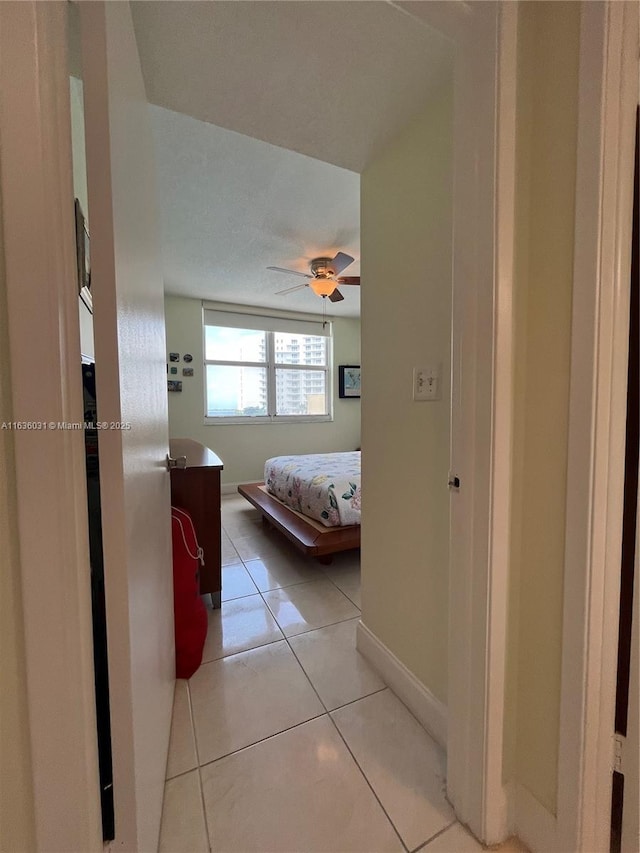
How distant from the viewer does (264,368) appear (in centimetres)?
473

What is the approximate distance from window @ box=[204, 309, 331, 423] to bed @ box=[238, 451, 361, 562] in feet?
5.76

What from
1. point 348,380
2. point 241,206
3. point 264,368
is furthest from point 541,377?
point 348,380

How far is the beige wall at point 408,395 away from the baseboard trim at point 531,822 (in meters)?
0.28

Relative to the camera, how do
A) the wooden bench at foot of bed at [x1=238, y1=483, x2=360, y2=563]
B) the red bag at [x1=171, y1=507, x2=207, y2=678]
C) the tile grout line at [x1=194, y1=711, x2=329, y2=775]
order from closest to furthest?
the tile grout line at [x1=194, y1=711, x2=329, y2=775]
the red bag at [x1=171, y1=507, x2=207, y2=678]
the wooden bench at foot of bed at [x1=238, y1=483, x2=360, y2=563]

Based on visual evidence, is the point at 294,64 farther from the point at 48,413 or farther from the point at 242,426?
the point at 242,426

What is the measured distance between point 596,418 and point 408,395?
0.59 m

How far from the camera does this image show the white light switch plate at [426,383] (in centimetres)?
110

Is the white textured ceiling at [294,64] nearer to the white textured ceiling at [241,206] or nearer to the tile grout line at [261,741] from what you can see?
the white textured ceiling at [241,206]

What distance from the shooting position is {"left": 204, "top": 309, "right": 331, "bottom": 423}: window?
14.5ft

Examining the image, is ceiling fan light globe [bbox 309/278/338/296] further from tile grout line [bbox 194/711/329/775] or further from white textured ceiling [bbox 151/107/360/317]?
tile grout line [bbox 194/711/329/775]

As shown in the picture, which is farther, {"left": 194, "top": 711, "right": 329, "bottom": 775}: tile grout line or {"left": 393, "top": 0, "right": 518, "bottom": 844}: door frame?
{"left": 194, "top": 711, "right": 329, "bottom": 775}: tile grout line

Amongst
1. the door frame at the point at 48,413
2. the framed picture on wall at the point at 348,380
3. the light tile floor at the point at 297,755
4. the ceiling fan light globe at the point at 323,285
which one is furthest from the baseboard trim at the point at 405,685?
the framed picture on wall at the point at 348,380

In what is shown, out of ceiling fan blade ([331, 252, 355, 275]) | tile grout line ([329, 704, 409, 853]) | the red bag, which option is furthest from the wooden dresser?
ceiling fan blade ([331, 252, 355, 275])

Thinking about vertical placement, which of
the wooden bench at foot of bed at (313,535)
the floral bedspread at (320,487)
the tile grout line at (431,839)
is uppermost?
the floral bedspread at (320,487)
